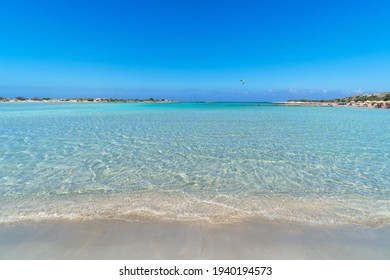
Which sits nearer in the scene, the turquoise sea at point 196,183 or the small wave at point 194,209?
the small wave at point 194,209

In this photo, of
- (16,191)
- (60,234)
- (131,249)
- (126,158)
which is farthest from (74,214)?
(126,158)

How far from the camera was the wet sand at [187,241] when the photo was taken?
3623mm

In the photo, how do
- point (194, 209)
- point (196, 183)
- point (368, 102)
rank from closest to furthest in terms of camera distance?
1. point (194, 209)
2. point (196, 183)
3. point (368, 102)

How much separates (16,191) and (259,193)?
6.84 m

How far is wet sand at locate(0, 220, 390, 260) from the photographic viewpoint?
362 cm

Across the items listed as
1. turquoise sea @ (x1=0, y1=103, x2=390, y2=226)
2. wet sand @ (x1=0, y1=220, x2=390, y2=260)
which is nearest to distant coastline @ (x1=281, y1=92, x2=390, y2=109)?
turquoise sea @ (x1=0, y1=103, x2=390, y2=226)

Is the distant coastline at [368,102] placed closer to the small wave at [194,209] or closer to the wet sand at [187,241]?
the small wave at [194,209]

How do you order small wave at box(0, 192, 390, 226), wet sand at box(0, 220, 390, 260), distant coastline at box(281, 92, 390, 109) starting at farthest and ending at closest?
distant coastline at box(281, 92, 390, 109)
small wave at box(0, 192, 390, 226)
wet sand at box(0, 220, 390, 260)

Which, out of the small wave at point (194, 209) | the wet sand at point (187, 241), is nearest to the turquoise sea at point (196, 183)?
the small wave at point (194, 209)

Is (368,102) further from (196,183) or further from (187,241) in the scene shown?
(187,241)

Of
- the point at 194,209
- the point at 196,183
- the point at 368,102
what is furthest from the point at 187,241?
the point at 368,102

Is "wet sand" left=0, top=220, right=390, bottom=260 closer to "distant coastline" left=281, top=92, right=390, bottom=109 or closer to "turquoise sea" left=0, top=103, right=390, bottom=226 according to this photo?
"turquoise sea" left=0, top=103, right=390, bottom=226

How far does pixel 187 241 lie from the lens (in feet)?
13.0

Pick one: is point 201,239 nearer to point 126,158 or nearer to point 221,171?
point 221,171
